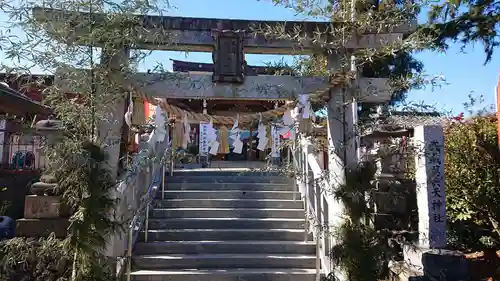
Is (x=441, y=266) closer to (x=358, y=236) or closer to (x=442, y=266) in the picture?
(x=442, y=266)

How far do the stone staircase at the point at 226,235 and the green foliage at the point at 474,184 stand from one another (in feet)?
8.51

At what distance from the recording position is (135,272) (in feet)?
15.8

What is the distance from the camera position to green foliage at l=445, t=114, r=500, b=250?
5.85m

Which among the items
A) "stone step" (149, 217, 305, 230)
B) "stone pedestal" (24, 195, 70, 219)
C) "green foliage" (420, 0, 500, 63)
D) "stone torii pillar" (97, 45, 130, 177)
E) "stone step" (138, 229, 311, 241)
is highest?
"green foliage" (420, 0, 500, 63)

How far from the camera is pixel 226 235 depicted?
577 cm

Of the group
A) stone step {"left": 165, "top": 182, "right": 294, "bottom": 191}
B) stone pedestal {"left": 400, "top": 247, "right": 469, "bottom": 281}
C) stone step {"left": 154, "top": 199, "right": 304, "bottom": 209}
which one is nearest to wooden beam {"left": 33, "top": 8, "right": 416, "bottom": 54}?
stone pedestal {"left": 400, "top": 247, "right": 469, "bottom": 281}

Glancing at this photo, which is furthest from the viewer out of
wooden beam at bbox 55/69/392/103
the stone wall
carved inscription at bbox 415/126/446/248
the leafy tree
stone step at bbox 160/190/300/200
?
the stone wall

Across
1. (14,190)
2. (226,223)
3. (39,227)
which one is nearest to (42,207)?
(39,227)

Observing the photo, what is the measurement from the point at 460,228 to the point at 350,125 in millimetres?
3532

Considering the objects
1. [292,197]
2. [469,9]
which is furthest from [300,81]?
[469,9]

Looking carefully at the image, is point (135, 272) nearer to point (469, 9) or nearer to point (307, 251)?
point (307, 251)

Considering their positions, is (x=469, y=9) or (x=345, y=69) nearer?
(x=345, y=69)

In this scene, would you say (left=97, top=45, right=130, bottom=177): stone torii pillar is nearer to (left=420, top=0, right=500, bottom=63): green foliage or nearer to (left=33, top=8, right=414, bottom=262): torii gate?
(left=33, top=8, right=414, bottom=262): torii gate

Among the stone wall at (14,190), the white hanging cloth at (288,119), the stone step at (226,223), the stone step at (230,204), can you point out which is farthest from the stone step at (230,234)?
the stone wall at (14,190)
